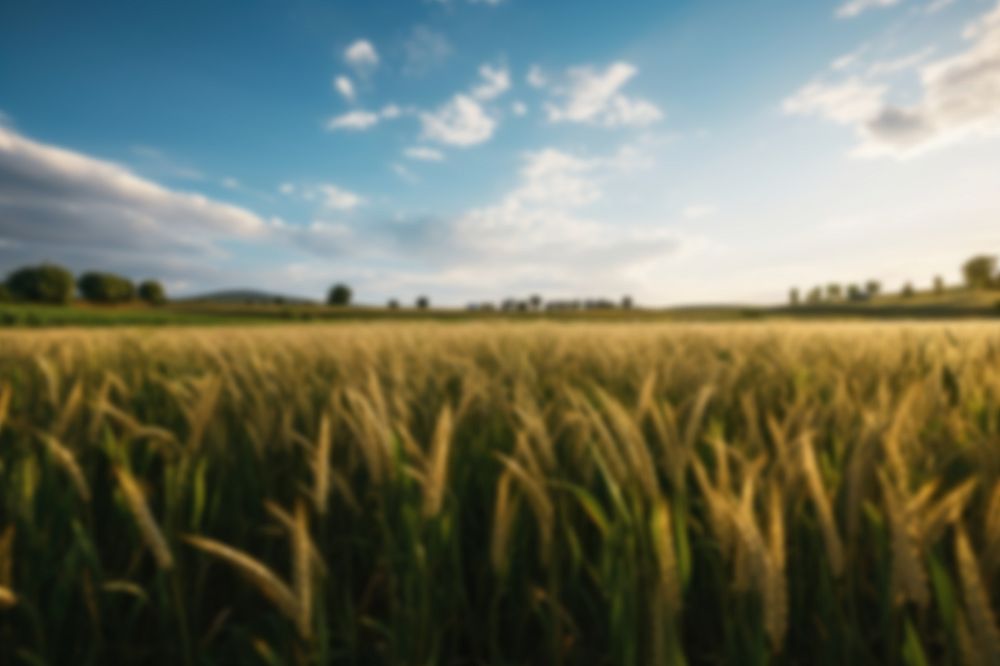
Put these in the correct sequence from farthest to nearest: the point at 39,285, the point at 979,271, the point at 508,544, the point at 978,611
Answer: the point at 979,271
the point at 39,285
the point at 508,544
the point at 978,611

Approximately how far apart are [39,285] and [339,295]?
4306 cm

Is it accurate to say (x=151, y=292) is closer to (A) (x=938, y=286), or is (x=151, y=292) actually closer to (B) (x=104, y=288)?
(B) (x=104, y=288)

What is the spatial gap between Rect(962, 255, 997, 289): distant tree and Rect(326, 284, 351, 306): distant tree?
349ft

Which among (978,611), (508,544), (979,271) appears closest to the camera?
(978,611)

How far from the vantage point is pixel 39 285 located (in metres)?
76.6

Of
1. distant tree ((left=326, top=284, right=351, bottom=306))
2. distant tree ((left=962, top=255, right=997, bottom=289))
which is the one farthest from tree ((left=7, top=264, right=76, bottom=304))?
distant tree ((left=962, top=255, right=997, bottom=289))

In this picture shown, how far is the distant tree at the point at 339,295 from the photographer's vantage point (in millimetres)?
97625

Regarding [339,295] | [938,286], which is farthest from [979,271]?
[339,295]

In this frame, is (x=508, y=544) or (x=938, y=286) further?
A: (x=938, y=286)

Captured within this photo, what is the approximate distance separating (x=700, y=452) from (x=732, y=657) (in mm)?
721

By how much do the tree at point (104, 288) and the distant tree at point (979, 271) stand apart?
467 ft

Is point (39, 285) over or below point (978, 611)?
over

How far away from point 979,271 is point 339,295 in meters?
112

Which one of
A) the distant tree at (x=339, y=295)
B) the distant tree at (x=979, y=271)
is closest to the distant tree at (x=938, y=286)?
the distant tree at (x=979, y=271)
